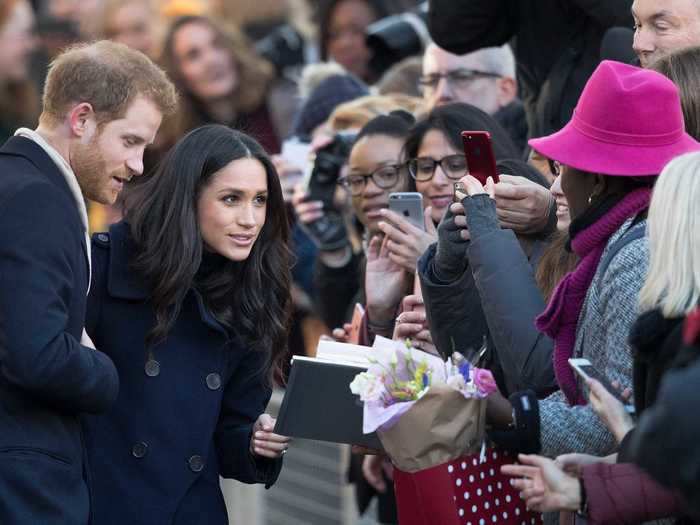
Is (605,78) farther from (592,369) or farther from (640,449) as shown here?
(640,449)

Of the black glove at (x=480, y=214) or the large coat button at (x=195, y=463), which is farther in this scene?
the large coat button at (x=195, y=463)

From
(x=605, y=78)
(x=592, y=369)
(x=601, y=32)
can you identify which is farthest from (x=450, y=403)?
(x=601, y=32)

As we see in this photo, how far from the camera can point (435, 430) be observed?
3549 millimetres

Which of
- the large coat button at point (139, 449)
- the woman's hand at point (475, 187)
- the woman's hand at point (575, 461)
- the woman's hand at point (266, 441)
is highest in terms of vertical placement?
the woman's hand at point (475, 187)

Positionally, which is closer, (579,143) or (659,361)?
(659,361)

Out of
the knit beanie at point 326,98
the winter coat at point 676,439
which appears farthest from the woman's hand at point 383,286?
the winter coat at point 676,439

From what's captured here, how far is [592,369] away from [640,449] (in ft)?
2.99

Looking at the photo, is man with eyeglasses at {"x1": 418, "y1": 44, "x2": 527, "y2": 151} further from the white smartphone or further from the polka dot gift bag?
the polka dot gift bag

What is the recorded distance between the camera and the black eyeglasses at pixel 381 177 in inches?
221

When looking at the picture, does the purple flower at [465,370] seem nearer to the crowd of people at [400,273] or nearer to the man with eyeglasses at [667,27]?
the crowd of people at [400,273]

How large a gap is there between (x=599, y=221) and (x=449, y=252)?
31.1 inches

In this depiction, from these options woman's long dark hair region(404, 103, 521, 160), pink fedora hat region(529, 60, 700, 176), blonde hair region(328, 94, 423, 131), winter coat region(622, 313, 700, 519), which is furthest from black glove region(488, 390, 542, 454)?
blonde hair region(328, 94, 423, 131)

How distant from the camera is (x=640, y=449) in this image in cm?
250

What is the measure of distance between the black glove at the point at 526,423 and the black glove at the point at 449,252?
29.5 inches
